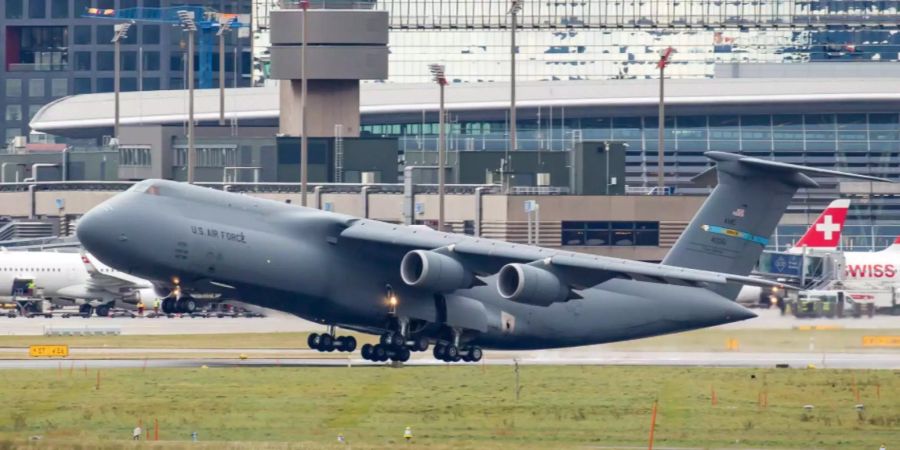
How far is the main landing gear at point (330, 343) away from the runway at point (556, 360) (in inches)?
18.1

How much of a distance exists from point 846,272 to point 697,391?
42.7 metres

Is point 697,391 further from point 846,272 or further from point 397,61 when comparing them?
point 397,61

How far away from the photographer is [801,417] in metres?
42.7

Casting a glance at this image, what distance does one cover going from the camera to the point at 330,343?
55844 mm

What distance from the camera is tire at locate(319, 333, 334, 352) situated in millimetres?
55719

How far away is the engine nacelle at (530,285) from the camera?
51.8 m

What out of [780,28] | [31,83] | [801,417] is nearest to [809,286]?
[801,417]

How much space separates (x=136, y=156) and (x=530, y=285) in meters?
54.9

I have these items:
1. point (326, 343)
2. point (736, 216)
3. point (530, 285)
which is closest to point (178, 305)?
point (326, 343)

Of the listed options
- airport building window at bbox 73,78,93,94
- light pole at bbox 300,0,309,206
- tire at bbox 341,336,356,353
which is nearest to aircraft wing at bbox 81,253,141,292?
light pole at bbox 300,0,309,206

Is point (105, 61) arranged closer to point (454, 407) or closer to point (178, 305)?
point (178, 305)

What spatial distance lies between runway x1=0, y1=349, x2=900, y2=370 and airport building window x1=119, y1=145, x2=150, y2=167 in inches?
1710

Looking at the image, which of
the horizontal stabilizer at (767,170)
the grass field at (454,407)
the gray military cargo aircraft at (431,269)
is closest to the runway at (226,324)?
the gray military cargo aircraft at (431,269)

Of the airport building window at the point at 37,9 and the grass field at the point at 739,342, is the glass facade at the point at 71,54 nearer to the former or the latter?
the airport building window at the point at 37,9
